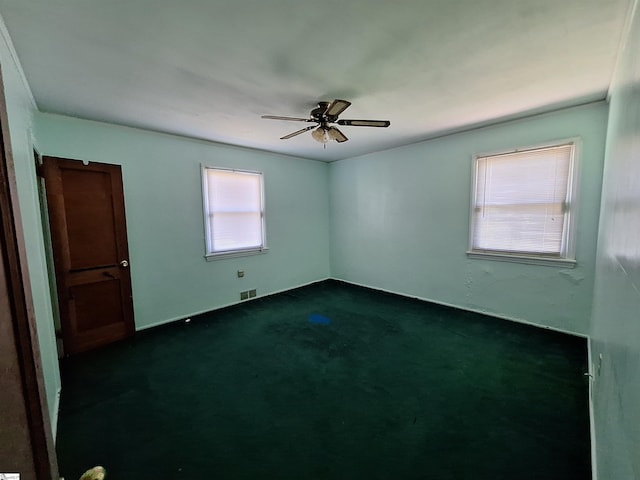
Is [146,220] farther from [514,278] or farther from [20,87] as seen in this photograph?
[514,278]

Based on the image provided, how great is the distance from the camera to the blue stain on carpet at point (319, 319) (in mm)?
3586

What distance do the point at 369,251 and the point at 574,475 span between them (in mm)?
3705

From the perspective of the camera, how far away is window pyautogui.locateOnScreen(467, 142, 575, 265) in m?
3.00

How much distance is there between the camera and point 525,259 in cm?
328

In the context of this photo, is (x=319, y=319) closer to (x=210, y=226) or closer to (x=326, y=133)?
(x=210, y=226)

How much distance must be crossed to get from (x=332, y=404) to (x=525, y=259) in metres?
2.89

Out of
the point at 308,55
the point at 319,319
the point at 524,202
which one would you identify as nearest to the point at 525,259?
the point at 524,202

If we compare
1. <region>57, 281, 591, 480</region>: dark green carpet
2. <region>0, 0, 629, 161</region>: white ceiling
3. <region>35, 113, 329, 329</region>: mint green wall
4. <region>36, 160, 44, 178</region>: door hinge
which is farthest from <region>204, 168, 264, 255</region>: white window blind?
<region>36, 160, 44, 178</region>: door hinge

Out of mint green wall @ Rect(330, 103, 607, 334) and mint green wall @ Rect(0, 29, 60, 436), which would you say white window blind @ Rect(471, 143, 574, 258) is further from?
mint green wall @ Rect(0, 29, 60, 436)

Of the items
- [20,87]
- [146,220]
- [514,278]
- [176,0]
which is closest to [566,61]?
[514,278]

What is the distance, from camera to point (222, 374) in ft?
8.06

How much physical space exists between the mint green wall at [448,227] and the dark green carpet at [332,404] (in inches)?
15.6

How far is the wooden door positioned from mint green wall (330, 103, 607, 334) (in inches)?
142

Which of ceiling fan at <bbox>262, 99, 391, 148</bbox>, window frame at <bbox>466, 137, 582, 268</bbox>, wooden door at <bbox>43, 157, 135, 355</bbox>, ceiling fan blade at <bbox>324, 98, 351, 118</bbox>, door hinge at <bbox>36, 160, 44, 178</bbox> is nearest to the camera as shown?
ceiling fan blade at <bbox>324, 98, 351, 118</bbox>
